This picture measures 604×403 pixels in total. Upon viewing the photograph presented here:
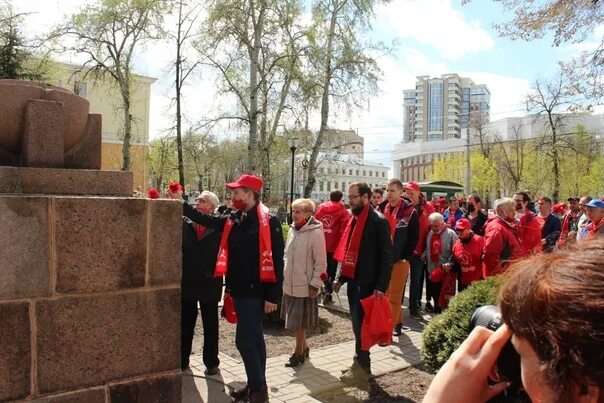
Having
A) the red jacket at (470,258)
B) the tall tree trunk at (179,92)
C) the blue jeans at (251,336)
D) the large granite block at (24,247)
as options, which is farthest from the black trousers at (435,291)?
the tall tree trunk at (179,92)

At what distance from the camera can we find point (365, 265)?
5.13 m

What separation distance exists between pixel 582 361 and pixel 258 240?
366 cm

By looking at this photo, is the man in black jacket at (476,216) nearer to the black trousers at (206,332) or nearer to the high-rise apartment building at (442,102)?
the black trousers at (206,332)

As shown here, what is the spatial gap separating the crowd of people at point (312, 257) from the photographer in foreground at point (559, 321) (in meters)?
1.71

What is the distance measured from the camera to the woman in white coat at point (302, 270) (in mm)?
5500

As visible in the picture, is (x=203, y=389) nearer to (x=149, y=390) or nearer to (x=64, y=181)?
(x=149, y=390)

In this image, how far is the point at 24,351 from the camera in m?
2.70

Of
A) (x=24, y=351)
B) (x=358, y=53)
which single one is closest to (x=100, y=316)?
(x=24, y=351)

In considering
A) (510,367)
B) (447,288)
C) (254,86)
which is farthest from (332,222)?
(254,86)

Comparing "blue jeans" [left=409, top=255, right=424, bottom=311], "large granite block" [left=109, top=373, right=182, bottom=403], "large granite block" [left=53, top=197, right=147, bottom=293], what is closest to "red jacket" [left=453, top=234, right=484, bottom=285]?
"blue jeans" [left=409, top=255, right=424, bottom=311]

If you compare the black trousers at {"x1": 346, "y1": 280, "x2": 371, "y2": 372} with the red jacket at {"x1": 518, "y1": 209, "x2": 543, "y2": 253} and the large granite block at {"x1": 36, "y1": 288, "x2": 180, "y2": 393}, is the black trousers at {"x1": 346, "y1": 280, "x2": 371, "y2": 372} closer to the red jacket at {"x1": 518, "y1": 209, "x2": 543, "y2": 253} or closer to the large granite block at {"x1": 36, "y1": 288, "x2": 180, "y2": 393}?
the large granite block at {"x1": 36, "y1": 288, "x2": 180, "y2": 393}

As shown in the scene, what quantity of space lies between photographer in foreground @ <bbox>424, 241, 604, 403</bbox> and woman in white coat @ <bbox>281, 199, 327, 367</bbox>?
15.0 ft

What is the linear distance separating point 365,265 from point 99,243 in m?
2.83

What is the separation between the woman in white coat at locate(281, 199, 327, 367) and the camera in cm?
550
